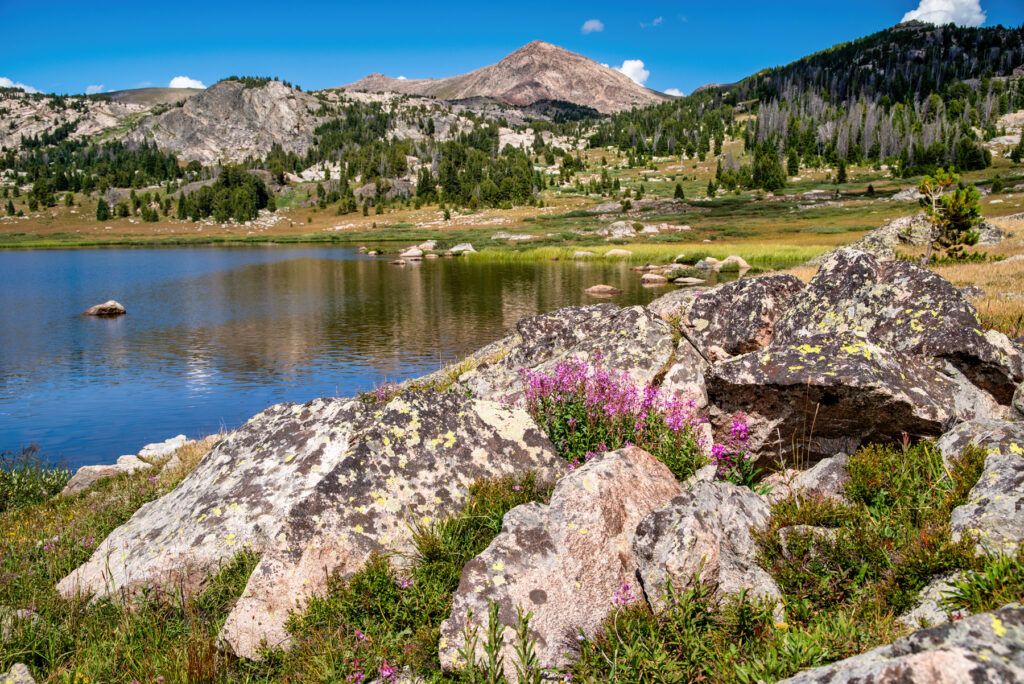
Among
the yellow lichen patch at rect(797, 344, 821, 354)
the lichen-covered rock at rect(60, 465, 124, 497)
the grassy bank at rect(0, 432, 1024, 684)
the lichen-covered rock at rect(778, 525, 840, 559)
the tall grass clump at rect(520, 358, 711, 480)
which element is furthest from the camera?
the lichen-covered rock at rect(60, 465, 124, 497)

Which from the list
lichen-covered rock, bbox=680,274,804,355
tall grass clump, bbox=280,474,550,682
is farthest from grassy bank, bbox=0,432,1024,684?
lichen-covered rock, bbox=680,274,804,355

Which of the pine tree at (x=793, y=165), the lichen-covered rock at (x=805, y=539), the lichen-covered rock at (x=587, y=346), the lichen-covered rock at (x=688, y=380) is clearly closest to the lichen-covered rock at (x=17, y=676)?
the lichen-covered rock at (x=587, y=346)

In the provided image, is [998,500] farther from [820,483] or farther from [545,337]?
[545,337]

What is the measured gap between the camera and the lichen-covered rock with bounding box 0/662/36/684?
15.9 feet

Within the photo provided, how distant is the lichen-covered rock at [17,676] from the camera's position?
486 centimetres

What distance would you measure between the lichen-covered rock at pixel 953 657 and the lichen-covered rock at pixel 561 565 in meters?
1.98

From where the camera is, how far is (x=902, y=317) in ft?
31.0

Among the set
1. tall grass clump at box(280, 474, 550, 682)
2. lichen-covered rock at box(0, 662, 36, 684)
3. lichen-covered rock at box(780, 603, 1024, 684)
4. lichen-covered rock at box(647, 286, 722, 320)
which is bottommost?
lichen-covered rock at box(0, 662, 36, 684)

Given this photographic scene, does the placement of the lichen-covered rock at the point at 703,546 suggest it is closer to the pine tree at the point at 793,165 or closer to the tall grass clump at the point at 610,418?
the tall grass clump at the point at 610,418

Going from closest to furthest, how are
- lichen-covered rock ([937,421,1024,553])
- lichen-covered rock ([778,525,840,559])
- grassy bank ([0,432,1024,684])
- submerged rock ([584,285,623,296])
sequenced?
grassy bank ([0,432,1024,684])
lichen-covered rock ([937,421,1024,553])
lichen-covered rock ([778,525,840,559])
submerged rock ([584,285,623,296])

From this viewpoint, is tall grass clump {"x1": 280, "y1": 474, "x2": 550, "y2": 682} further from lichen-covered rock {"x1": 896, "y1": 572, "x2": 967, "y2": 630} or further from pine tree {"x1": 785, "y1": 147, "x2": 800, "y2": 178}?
pine tree {"x1": 785, "y1": 147, "x2": 800, "y2": 178}

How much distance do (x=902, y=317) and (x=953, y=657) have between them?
814 cm

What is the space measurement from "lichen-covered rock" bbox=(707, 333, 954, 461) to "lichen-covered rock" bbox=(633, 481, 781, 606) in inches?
91.3

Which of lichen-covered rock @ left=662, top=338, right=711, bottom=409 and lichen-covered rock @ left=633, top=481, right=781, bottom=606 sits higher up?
lichen-covered rock @ left=662, top=338, right=711, bottom=409
